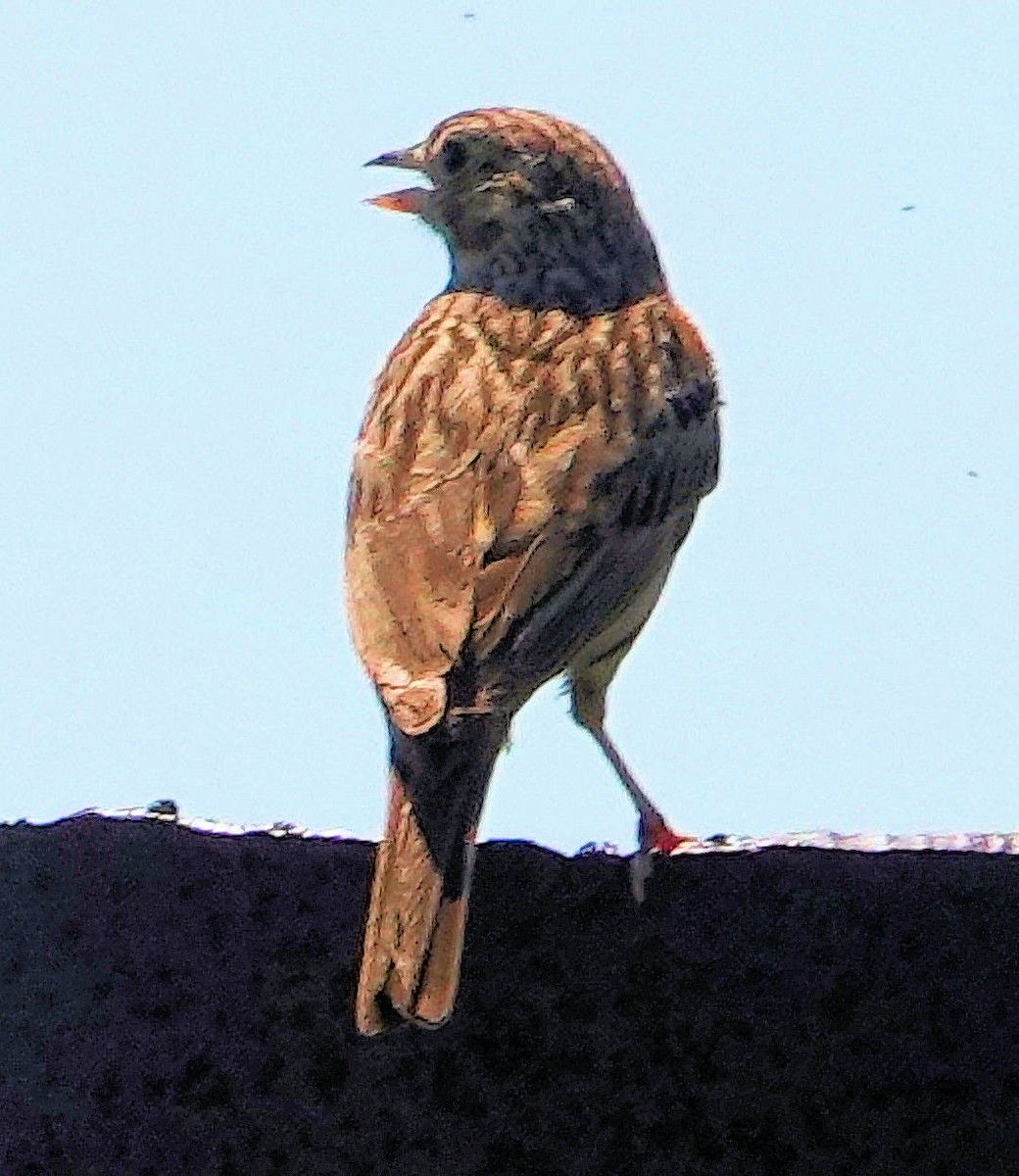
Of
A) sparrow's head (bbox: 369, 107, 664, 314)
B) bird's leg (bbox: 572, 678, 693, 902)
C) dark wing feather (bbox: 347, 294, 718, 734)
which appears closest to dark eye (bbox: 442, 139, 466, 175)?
sparrow's head (bbox: 369, 107, 664, 314)

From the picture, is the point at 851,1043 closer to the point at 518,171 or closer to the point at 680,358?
the point at 680,358

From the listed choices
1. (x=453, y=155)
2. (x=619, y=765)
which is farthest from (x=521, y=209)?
(x=619, y=765)

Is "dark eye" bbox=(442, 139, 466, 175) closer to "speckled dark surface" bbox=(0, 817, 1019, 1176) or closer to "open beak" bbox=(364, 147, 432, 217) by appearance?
"open beak" bbox=(364, 147, 432, 217)

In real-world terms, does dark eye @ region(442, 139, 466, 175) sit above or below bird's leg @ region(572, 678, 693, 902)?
above

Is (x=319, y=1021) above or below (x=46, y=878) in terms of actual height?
below

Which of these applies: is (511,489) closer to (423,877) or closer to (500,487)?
(500,487)

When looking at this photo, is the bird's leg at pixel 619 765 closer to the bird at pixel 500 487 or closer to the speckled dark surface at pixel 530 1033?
A: the bird at pixel 500 487

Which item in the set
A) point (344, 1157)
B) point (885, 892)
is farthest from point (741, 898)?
point (344, 1157)

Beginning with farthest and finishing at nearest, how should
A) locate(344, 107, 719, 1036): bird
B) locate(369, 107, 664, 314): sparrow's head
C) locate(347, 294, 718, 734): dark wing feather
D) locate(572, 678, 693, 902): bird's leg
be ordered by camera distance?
locate(369, 107, 664, 314): sparrow's head < locate(572, 678, 693, 902): bird's leg < locate(347, 294, 718, 734): dark wing feather < locate(344, 107, 719, 1036): bird
